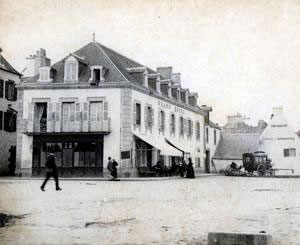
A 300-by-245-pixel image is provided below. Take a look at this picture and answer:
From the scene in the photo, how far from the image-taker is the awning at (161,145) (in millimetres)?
21844

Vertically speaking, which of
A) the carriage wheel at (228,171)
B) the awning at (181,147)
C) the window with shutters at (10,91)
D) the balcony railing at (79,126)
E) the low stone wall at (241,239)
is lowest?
the low stone wall at (241,239)

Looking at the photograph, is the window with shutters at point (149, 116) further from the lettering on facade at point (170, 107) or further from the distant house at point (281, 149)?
the distant house at point (281, 149)

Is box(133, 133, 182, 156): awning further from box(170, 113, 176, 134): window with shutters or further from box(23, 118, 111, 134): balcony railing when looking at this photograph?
box(23, 118, 111, 134): balcony railing

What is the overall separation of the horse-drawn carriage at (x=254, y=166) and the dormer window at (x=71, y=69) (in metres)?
8.27

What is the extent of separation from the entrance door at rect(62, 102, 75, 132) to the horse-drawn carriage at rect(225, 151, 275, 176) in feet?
24.9

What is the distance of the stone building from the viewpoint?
20.3 m

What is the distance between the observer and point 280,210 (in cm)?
841

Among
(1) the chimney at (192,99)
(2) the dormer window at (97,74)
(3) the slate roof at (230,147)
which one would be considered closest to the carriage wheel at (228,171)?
(3) the slate roof at (230,147)

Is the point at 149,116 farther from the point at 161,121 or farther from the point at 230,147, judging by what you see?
the point at 230,147

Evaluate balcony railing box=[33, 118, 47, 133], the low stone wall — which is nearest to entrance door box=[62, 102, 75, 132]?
balcony railing box=[33, 118, 47, 133]

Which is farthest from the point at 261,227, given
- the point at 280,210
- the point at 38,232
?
the point at 38,232

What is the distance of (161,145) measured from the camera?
74.3 feet

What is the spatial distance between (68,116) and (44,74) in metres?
2.20

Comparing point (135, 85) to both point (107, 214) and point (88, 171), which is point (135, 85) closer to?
point (88, 171)
